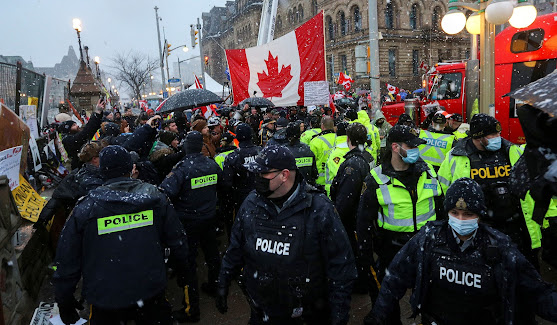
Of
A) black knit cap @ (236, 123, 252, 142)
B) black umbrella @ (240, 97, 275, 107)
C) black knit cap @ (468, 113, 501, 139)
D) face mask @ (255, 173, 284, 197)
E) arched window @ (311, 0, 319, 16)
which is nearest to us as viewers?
face mask @ (255, 173, 284, 197)

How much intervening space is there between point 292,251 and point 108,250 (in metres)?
1.45

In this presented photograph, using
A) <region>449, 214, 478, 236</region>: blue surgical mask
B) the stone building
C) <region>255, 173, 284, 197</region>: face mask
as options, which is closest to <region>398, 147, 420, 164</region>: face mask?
<region>449, 214, 478, 236</region>: blue surgical mask

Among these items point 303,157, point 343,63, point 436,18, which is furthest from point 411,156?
point 436,18

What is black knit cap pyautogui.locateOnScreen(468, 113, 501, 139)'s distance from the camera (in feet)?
12.3

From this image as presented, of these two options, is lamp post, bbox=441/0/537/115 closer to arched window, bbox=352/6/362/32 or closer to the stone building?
the stone building

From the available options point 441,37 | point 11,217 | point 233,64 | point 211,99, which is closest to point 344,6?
point 441,37

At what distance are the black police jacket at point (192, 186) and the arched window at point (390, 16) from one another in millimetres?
40530

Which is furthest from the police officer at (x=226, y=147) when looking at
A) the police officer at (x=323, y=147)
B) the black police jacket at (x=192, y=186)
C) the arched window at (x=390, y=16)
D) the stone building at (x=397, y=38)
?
the arched window at (x=390, y=16)

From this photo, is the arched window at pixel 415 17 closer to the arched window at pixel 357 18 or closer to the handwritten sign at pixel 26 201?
the arched window at pixel 357 18

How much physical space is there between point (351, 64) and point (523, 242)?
40.7 m

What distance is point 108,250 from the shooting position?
2973 mm

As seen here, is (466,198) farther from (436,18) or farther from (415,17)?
(436,18)

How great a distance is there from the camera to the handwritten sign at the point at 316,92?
9.14 meters

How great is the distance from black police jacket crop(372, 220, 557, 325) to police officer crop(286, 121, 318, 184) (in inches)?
125
